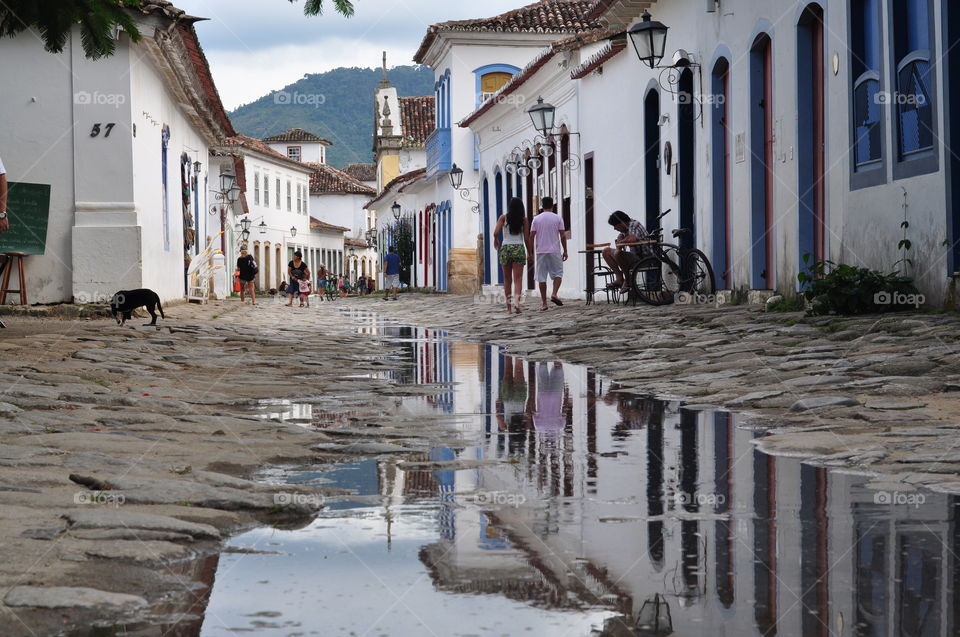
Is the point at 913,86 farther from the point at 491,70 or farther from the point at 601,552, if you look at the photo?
the point at 491,70

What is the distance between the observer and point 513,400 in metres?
7.07

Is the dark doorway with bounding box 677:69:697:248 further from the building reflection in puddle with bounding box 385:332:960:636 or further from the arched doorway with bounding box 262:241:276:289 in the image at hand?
the arched doorway with bounding box 262:241:276:289

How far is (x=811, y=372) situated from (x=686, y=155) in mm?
10872

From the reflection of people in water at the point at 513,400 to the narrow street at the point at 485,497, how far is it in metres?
0.04

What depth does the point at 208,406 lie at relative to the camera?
6691 millimetres

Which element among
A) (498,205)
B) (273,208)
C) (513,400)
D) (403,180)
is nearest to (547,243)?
(513,400)

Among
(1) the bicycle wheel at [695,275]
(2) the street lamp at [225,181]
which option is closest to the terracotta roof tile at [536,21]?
(2) the street lamp at [225,181]

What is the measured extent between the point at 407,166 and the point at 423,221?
17059mm

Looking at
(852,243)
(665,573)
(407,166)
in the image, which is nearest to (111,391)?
(665,573)

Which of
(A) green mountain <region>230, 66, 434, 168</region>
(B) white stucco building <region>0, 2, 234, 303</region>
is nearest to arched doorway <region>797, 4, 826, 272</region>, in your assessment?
(B) white stucco building <region>0, 2, 234, 303</region>

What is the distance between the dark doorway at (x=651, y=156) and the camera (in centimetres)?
1962

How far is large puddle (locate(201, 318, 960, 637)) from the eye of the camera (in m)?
2.56

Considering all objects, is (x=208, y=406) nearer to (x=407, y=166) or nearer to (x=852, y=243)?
(x=852, y=243)

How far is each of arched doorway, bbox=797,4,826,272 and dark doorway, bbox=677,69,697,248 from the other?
435 centimetres
